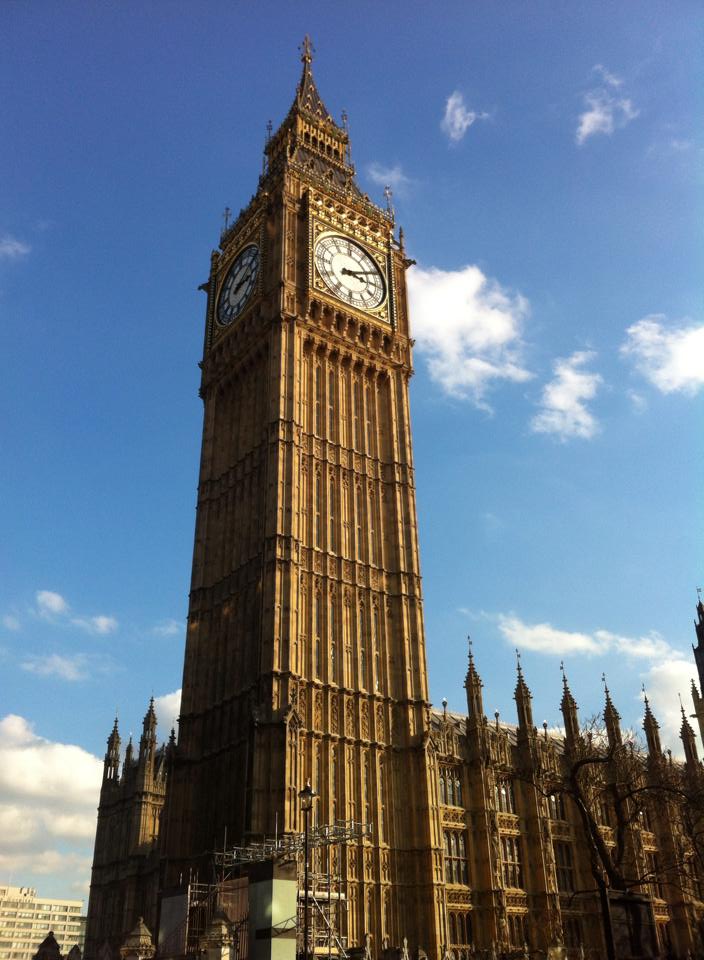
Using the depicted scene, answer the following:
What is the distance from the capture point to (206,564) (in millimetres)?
57812

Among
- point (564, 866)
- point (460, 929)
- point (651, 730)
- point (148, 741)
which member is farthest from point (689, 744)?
point (148, 741)

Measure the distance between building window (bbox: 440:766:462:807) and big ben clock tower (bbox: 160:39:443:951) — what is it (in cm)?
478

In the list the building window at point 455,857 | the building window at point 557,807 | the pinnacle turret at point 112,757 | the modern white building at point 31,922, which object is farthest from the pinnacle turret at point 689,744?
the modern white building at point 31,922

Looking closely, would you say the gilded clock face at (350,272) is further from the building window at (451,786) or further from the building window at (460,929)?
the building window at (460,929)

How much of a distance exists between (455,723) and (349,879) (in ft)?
60.3

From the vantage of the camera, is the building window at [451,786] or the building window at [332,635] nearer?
the building window at [332,635]

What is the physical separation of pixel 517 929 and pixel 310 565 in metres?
24.4

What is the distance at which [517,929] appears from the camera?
5197cm

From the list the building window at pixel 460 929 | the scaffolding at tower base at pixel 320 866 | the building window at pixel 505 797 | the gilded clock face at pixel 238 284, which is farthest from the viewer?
the gilded clock face at pixel 238 284

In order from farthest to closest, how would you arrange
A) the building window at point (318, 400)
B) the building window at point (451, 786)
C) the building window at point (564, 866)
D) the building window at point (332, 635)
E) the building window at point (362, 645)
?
1. the building window at point (318, 400)
2. the building window at point (564, 866)
3. the building window at point (451, 786)
4. the building window at point (362, 645)
5. the building window at point (332, 635)

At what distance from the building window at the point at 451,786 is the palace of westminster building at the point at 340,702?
12 centimetres

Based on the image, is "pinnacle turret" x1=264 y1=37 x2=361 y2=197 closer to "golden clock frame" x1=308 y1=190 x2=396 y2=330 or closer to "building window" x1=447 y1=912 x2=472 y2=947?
"golden clock frame" x1=308 y1=190 x2=396 y2=330

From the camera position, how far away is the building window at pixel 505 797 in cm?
5627

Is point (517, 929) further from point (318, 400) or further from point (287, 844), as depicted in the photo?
point (318, 400)
